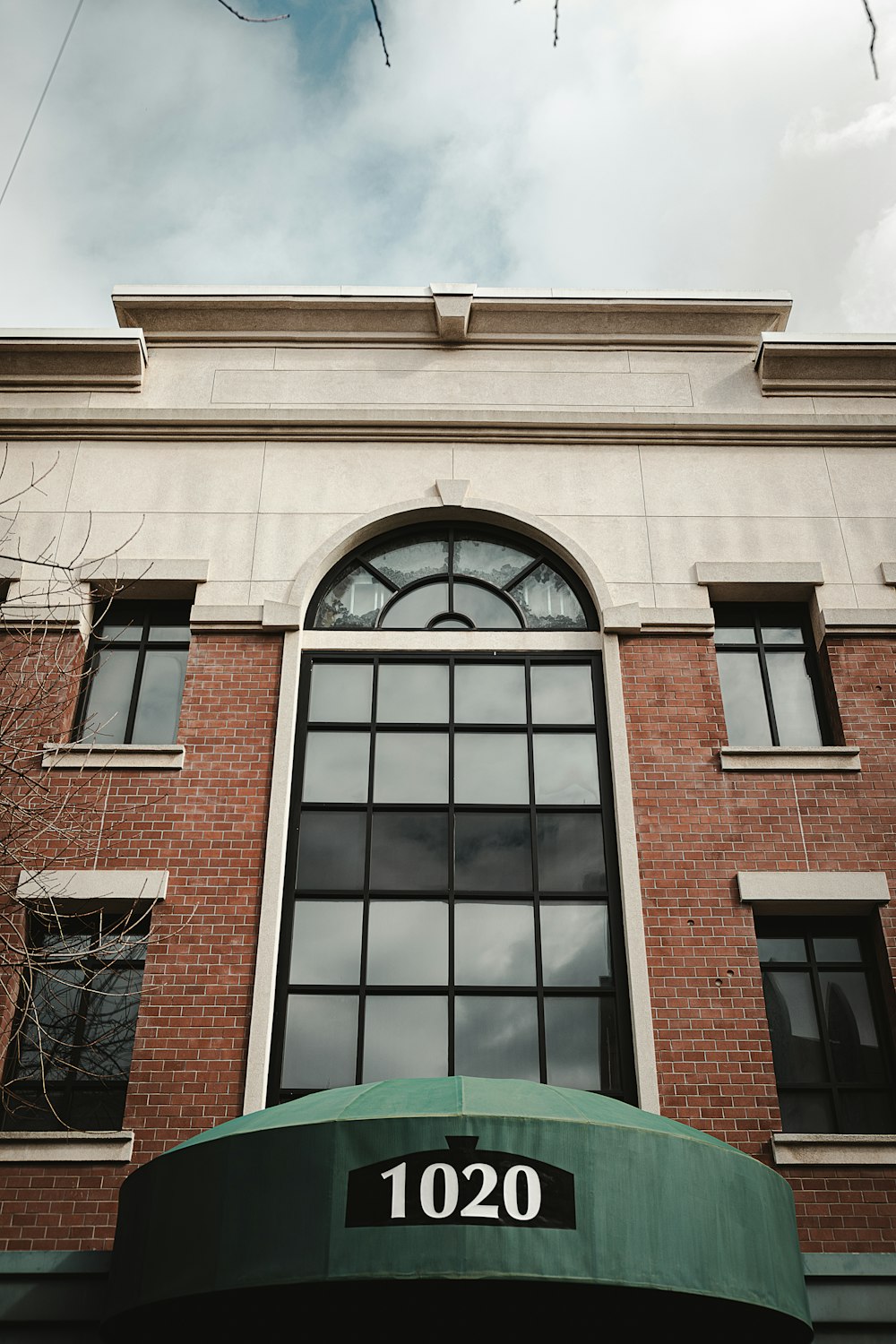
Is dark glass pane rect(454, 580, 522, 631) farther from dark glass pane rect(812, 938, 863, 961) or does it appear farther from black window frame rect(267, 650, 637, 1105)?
dark glass pane rect(812, 938, 863, 961)

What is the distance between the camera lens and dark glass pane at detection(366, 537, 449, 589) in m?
12.3

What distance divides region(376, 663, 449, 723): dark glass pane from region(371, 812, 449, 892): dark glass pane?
1.02m

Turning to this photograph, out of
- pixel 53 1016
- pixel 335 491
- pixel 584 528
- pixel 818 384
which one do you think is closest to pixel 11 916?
pixel 53 1016

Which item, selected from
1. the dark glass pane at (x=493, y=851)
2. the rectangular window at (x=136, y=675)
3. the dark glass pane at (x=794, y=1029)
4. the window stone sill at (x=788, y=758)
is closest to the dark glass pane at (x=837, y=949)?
the dark glass pane at (x=794, y=1029)

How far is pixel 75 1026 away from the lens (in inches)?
388

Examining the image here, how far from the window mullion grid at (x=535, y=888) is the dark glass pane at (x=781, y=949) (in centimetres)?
194

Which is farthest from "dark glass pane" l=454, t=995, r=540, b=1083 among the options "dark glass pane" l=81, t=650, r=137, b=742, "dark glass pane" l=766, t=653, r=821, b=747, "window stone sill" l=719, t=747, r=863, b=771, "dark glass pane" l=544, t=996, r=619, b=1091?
"dark glass pane" l=81, t=650, r=137, b=742

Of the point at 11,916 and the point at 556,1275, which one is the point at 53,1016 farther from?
the point at 556,1275

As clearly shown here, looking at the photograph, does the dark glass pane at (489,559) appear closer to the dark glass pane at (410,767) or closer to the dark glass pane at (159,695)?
the dark glass pane at (410,767)

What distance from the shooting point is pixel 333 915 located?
10.3 metres

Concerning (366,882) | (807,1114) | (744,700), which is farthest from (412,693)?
(807,1114)

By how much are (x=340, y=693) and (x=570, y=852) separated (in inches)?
107

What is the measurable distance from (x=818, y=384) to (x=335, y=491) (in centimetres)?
545

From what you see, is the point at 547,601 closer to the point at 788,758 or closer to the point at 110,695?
the point at 788,758
